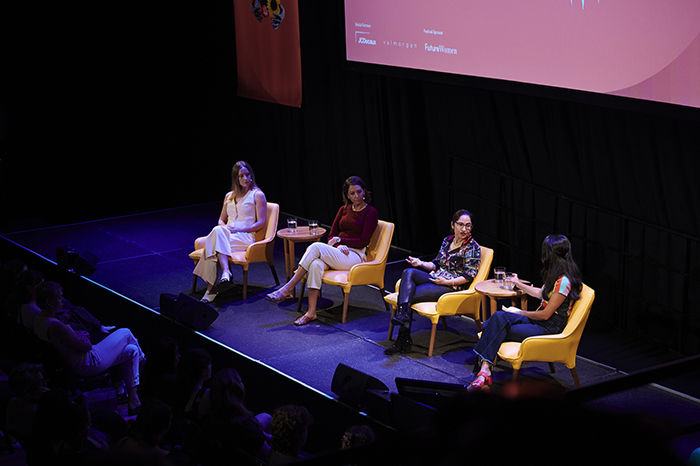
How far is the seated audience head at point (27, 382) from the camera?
4012 millimetres

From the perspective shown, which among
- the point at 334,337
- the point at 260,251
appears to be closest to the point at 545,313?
the point at 334,337

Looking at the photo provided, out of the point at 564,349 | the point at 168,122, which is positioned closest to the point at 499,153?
the point at 564,349

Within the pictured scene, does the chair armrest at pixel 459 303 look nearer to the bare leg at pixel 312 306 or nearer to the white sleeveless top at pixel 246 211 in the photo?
the bare leg at pixel 312 306

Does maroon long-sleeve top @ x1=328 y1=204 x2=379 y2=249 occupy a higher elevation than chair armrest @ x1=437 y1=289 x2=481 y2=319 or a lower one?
higher

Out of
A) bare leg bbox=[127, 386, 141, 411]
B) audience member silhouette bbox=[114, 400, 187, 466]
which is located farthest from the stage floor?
audience member silhouette bbox=[114, 400, 187, 466]

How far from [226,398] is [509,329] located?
184 centimetres

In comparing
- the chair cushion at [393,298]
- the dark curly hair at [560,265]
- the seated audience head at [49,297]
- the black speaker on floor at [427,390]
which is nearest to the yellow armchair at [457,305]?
the chair cushion at [393,298]

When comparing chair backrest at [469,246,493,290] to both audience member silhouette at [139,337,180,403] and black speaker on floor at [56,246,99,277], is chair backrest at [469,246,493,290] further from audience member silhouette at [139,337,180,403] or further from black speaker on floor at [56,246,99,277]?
black speaker on floor at [56,246,99,277]

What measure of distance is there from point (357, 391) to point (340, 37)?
4604 millimetres

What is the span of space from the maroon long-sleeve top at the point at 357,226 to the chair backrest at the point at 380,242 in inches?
3.2

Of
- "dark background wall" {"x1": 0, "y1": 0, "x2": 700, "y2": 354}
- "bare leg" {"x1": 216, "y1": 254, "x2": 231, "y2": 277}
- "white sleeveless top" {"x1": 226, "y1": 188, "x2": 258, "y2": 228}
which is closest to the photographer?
"dark background wall" {"x1": 0, "y1": 0, "x2": 700, "y2": 354}

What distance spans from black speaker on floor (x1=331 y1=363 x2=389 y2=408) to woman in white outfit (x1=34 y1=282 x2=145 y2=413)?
5.61ft

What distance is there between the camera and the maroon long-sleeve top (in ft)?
20.1

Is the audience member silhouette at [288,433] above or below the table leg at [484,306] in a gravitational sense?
above
